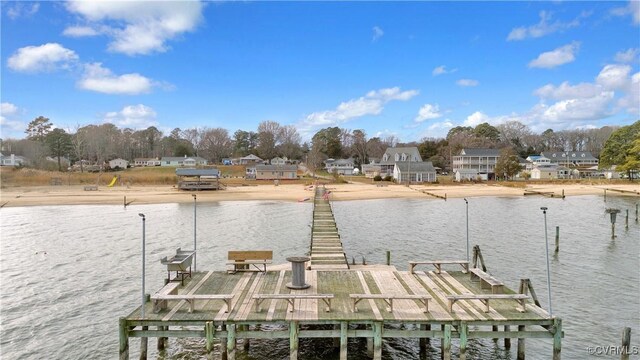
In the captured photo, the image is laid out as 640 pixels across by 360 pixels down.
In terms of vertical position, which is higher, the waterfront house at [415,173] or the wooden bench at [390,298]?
the waterfront house at [415,173]

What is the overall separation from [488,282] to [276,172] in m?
97.0

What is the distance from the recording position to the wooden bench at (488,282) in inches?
656

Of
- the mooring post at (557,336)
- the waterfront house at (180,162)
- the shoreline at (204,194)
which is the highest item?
the waterfront house at (180,162)

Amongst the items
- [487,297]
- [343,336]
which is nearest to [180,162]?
[343,336]

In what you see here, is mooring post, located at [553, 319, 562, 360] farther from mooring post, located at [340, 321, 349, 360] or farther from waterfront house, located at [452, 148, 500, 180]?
waterfront house, located at [452, 148, 500, 180]

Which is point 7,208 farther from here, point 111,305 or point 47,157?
point 47,157

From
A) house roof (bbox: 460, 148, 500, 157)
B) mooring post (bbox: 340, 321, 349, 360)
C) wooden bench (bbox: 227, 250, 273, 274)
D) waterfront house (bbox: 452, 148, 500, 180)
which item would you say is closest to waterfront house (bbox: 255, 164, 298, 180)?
waterfront house (bbox: 452, 148, 500, 180)

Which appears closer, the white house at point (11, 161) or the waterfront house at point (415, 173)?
the waterfront house at point (415, 173)

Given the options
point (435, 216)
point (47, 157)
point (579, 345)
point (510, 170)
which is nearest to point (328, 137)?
point (510, 170)

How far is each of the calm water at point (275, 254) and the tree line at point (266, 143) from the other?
247ft

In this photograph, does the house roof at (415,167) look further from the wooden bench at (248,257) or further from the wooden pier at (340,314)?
the wooden pier at (340,314)

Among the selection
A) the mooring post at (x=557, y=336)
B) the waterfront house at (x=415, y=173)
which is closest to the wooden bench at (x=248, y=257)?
the mooring post at (x=557, y=336)

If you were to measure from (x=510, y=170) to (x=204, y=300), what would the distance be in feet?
360

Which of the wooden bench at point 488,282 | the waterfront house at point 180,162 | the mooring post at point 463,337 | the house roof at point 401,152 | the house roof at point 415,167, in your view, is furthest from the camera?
the waterfront house at point 180,162
